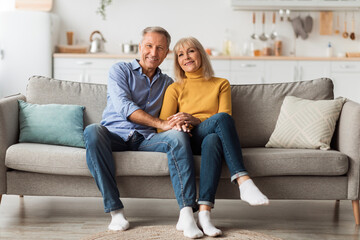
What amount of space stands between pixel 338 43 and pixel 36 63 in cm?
363

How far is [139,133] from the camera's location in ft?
9.01

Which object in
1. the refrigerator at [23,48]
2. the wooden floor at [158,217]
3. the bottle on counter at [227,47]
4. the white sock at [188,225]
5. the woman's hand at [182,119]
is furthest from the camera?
the bottle on counter at [227,47]

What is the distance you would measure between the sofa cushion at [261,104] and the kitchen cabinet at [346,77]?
254 cm

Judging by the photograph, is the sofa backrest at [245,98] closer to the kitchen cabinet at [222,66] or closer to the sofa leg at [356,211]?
the sofa leg at [356,211]

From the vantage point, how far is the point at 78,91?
3.15m

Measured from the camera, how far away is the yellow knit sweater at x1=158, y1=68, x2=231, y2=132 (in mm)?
2840

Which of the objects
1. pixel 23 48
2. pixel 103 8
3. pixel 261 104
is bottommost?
pixel 261 104

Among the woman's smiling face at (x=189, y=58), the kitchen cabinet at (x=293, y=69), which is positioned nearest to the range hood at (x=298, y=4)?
the kitchen cabinet at (x=293, y=69)

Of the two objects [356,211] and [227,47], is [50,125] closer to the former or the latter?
[356,211]

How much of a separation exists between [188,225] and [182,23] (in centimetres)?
405

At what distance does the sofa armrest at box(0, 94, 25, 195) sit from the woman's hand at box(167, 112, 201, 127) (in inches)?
35.7

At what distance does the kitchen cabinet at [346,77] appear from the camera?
553 cm

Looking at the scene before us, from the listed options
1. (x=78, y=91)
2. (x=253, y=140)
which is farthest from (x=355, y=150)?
(x=78, y=91)

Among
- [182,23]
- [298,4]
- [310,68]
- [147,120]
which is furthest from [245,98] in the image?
[182,23]
